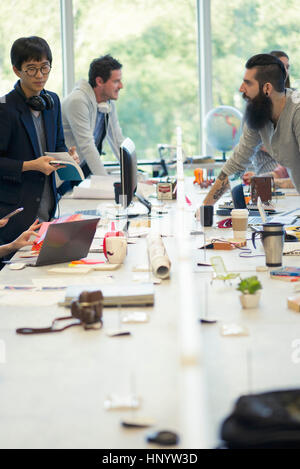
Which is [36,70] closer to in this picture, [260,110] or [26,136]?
[26,136]

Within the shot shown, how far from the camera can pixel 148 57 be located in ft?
22.4

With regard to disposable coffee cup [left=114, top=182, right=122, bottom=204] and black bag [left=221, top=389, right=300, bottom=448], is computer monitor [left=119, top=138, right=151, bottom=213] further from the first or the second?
black bag [left=221, top=389, right=300, bottom=448]

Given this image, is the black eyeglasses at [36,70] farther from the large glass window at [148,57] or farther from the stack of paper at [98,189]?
the large glass window at [148,57]

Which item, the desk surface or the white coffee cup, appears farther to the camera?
the white coffee cup

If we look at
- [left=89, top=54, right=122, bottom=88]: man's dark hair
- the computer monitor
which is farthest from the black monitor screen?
[left=89, top=54, right=122, bottom=88]: man's dark hair

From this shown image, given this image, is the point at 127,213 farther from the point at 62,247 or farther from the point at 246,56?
the point at 246,56

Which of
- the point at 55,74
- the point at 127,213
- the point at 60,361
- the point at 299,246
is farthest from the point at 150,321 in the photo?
the point at 55,74

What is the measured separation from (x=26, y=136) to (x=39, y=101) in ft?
0.60

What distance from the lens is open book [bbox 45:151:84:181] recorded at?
3115 millimetres

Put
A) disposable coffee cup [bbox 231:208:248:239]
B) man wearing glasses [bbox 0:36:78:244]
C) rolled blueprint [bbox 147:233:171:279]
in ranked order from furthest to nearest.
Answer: man wearing glasses [bbox 0:36:78:244]
disposable coffee cup [bbox 231:208:248:239]
rolled blueprint [bbox 147:233:171:279]

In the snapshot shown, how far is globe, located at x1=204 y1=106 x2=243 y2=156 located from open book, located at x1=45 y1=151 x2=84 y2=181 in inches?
132

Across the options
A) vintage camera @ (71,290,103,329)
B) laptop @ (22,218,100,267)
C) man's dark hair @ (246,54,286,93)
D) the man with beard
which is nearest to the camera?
vintage camera @ (71,290,103,329)

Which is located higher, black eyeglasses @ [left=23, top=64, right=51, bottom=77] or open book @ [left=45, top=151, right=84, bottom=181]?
black eyeglasses @ [left=23, top=64, right=51, bottom=77]

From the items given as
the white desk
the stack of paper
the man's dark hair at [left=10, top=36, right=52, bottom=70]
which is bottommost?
the white desk
